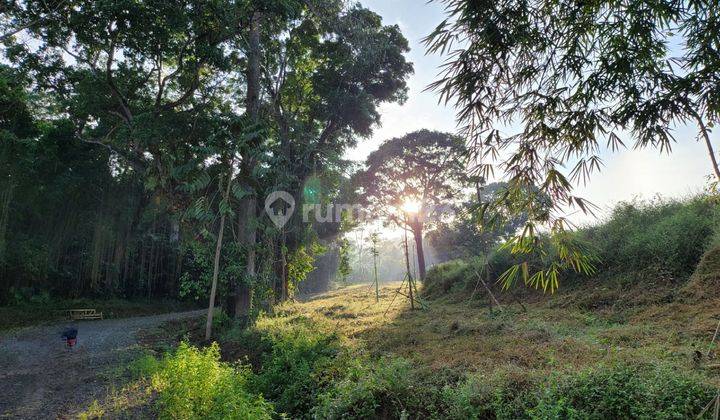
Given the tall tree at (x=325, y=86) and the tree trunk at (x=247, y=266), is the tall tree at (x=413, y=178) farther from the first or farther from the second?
the tree trunk at (x=247, y=266)

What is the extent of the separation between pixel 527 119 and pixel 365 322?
26.1 feet

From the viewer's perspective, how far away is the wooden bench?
1582 centimetres

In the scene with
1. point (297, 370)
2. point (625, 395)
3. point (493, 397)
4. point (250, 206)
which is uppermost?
point (250, 206)

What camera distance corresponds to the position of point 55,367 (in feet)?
26.6

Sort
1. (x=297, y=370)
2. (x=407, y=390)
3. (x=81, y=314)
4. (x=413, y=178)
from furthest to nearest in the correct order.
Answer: (x=413, y=178) → (x=81, y=314) → (x=297, y=370) → (x=407, y=390)

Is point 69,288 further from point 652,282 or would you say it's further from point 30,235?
point 652,282

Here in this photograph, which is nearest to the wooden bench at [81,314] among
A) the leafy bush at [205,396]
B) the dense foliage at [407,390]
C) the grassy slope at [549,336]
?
the grassy slope at [549,336]

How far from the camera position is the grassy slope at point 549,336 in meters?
4.26

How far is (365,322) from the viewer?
9.88 m

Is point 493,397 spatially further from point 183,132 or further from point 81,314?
point 81,314

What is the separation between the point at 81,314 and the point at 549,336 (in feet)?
58.9

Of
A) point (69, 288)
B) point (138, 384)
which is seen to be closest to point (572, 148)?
point (138, 384)

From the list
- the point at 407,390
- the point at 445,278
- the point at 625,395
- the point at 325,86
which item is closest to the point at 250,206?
the point at 325,86

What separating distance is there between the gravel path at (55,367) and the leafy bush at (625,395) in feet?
20.4
